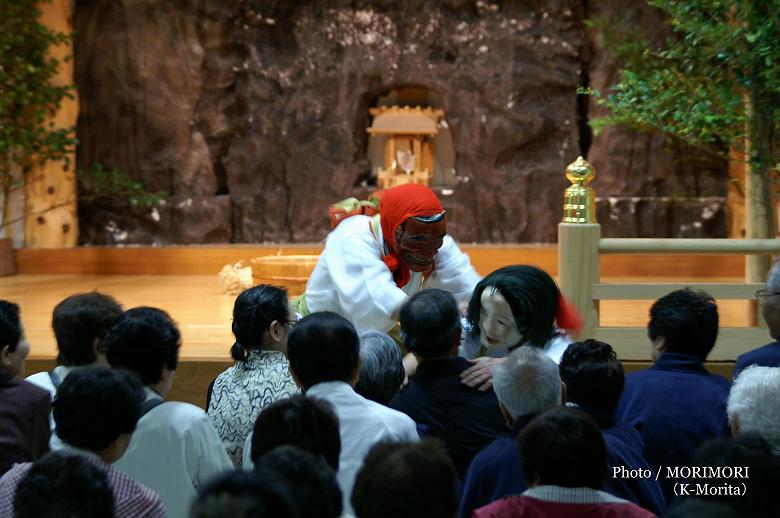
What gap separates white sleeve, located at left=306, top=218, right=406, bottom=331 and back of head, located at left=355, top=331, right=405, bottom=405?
27.6 inches

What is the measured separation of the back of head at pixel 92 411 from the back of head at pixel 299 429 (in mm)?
282

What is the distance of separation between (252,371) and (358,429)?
609 millimetres

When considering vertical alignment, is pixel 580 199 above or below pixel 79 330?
above

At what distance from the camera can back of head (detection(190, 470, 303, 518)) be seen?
1.23m

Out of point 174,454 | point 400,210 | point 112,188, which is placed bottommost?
point 174,454

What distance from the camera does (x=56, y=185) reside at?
833 centimetres

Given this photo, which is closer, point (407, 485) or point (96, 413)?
point (407, 485)

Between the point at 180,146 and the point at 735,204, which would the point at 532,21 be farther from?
the point at 180,146

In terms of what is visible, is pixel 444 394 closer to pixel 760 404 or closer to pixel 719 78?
pixel 760 404

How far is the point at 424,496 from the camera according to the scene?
4.77 feet

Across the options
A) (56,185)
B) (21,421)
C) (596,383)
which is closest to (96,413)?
(21,421)

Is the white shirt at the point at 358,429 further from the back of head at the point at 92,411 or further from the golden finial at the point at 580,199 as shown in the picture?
the golden finial at the point at 580,199

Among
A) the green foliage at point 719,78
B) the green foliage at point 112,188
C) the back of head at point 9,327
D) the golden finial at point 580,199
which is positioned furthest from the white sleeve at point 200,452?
the green foliage at point 112,188

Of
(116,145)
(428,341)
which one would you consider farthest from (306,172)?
(428,341)
